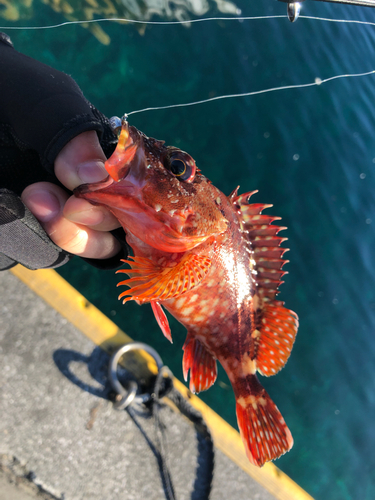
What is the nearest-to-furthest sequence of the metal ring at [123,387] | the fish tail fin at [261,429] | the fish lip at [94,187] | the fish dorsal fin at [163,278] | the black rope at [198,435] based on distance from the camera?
the fish lip at [94,187], the fish dorsal fin at [163,278], the fish tail fin at [261,429], the metal ring at [123,387], the black rope at [198,435]

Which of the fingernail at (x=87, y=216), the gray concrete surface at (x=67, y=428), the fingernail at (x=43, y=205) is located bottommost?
the gray concrete surface at (x=67, y=428)

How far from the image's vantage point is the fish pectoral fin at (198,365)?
7.21 feet

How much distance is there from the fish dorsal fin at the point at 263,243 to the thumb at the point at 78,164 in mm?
1026

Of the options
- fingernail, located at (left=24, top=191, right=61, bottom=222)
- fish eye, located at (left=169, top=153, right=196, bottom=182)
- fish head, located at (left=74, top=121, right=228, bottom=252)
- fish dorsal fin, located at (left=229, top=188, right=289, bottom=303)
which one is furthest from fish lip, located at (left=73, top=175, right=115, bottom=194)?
fish dorsal fin, located at (left=229, top=188, right=289, bottom=303)

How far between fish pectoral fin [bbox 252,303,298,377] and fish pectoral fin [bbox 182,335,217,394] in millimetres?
367

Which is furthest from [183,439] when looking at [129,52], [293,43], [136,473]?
[293,43]

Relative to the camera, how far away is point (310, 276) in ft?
16.4

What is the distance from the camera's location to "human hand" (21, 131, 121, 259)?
148cm

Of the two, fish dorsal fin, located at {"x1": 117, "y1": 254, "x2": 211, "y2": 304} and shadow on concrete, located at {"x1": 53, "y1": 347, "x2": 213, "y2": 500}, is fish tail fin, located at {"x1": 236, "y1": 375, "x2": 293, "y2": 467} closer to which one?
shadow on concrete, located at {"x1": 53, "y1": 347, "x2": 213, "y2": 500}

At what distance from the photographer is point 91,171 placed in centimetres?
148

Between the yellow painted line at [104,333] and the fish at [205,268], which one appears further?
the yellow painted line at [104,333]

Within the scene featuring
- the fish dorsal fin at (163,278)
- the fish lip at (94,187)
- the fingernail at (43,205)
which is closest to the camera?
the fish lip at (94,187)

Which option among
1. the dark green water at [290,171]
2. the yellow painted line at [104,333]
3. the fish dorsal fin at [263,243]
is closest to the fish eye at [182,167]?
the fish dorsal fin at [263,243]

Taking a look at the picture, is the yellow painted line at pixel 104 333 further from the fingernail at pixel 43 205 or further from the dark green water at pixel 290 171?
the fingernail at pixel 43 205
